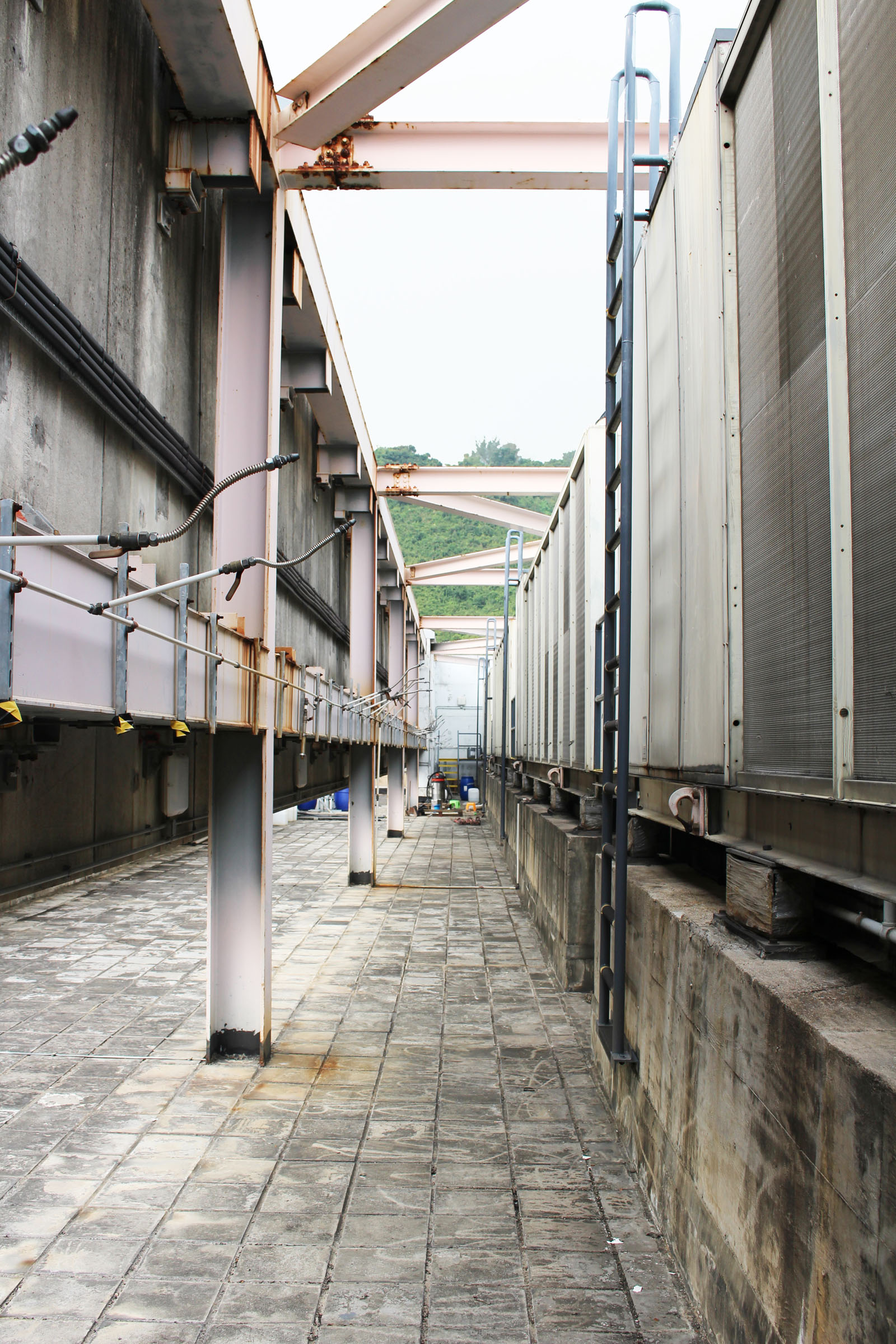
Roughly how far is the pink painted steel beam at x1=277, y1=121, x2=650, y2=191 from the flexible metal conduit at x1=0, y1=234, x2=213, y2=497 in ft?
8.64

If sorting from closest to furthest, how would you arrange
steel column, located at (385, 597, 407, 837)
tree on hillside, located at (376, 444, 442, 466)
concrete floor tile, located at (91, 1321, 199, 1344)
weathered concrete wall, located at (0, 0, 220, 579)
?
concrete floor tile, located at (91, 1321, 199, 1344) < weathered concrete wall, located at (0, 0, 220, 579) < steel column, located at (385, 597, 407, 837) < tree on hillside, located at (376, 444, 442, 466)

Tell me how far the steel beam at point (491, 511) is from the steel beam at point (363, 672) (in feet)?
9.37

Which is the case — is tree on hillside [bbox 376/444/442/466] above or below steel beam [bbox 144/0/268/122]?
above

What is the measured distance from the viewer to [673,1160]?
408 centimetres

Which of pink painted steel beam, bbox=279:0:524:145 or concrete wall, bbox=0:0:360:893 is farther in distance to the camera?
pink painted steel beam, bbox=279:0:524:145

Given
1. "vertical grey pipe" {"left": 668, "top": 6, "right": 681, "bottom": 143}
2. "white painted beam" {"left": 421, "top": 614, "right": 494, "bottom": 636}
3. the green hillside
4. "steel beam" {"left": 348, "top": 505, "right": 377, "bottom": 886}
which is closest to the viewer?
"vertical grey pipe" {"left": 668, "top": 6, "right": 681, "bottom": 143}

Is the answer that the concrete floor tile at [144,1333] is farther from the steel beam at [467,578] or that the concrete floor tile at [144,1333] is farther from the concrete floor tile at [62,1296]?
the steel beam at [467,578]

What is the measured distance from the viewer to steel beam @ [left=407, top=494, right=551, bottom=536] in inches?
734

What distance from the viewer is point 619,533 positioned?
5301mm

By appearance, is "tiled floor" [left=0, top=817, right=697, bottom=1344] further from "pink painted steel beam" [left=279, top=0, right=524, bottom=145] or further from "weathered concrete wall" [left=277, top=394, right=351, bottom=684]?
"pink painted steel beam" [left=279, top=0, right=524, bottom=145]

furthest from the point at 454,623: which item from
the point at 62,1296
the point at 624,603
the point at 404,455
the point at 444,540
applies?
the point at 404,455

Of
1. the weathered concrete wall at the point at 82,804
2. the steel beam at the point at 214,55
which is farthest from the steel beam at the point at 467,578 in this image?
the steel beam at the point at 214,55

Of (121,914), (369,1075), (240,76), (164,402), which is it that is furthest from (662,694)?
(121,914)

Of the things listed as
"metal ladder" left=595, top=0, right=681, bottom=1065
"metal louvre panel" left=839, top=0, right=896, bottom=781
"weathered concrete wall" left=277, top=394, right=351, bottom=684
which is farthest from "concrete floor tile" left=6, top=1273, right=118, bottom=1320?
"weathered concrete wall" left=277, top=394, right=351, bottom=684
